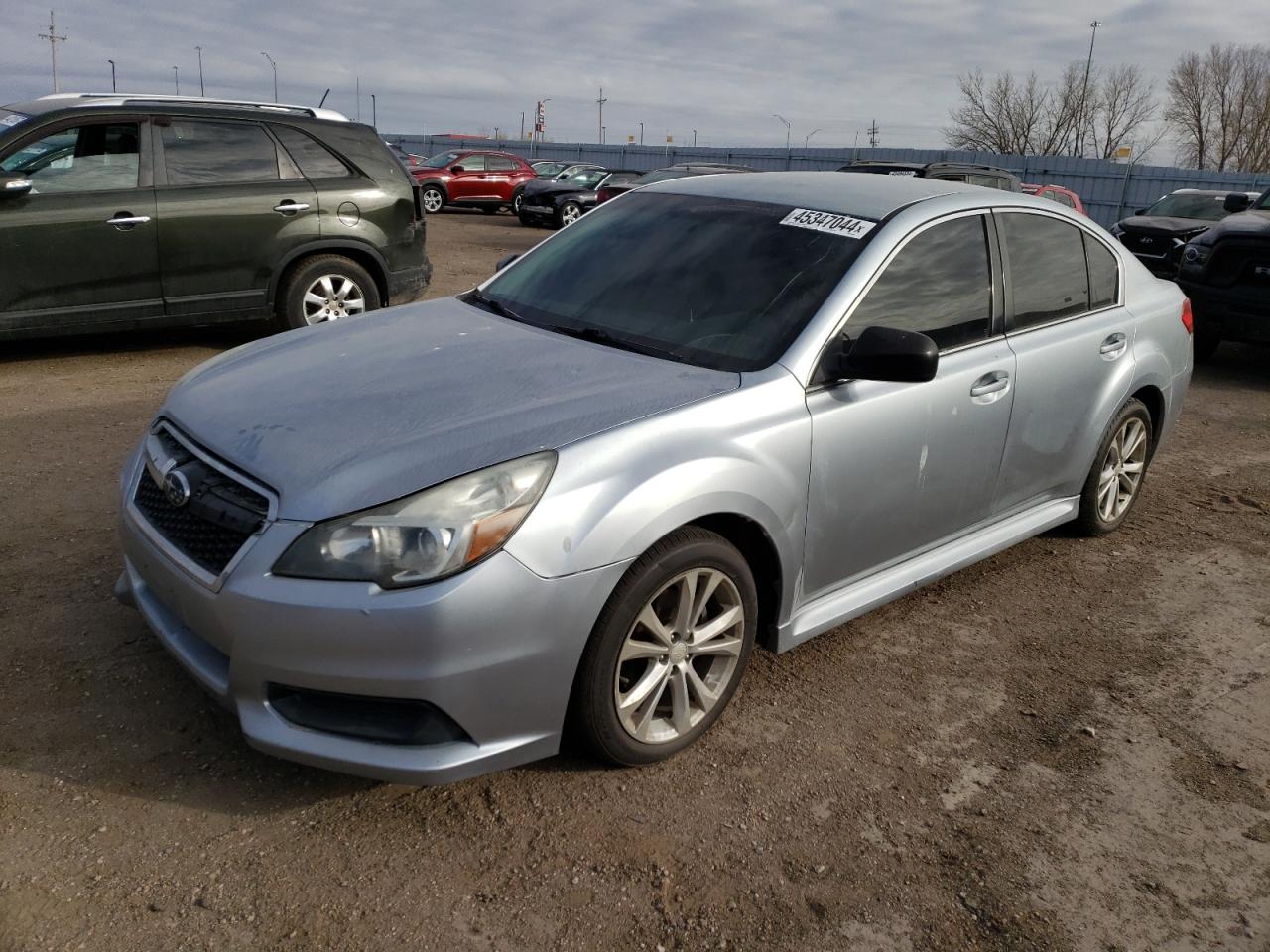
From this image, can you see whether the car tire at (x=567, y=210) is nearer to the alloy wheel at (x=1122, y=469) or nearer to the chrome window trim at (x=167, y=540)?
the alloy wheel at (x=1122, y=469)

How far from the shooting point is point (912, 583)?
12.5 feet

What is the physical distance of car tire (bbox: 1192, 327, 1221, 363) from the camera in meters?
9.50

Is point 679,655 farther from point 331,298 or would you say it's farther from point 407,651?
point 331,298

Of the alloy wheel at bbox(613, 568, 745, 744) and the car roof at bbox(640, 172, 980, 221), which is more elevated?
the car roof at bbox(640, 172, 980, 221)

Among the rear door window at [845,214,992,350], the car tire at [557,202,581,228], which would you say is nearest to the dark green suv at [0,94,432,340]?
the rear door window at [845,214,992,350]

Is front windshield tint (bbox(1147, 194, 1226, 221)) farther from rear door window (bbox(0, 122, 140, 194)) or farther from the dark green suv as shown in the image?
rear door window (bbox(0, 122, 140, 194))

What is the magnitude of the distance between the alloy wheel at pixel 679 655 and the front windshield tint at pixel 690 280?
724 millimetres

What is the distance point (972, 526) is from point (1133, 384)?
128cm

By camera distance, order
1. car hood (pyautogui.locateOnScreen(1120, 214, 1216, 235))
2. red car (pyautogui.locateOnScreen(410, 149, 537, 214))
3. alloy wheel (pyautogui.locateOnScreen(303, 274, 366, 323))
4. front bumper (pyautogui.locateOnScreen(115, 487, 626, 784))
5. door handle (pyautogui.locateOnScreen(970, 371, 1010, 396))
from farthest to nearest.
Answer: red car (pyautogui.locateOnScreen(410, 149, 537, 214)) → car hood (pyautogui.locateOnScreen(1120, 214, 1216, 235)) → alloy wheel (pyautogui.locateOnScreen(303, 274, 366, 323)) → door handle (pyautogui.locateOnScreen(970, 371, 1010, 396)) → front bumper (pyautogui.locateOnScreen(115, 487, 626, 784))

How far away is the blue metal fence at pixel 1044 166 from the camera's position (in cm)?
2872

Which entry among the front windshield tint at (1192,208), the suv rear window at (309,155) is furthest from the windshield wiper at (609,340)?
the front windshield tint at (1192,208)

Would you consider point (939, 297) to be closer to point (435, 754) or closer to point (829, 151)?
point (435, 754)

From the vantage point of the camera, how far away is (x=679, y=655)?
3039mm

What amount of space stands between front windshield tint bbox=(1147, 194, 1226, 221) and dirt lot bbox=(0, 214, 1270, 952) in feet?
48.4
